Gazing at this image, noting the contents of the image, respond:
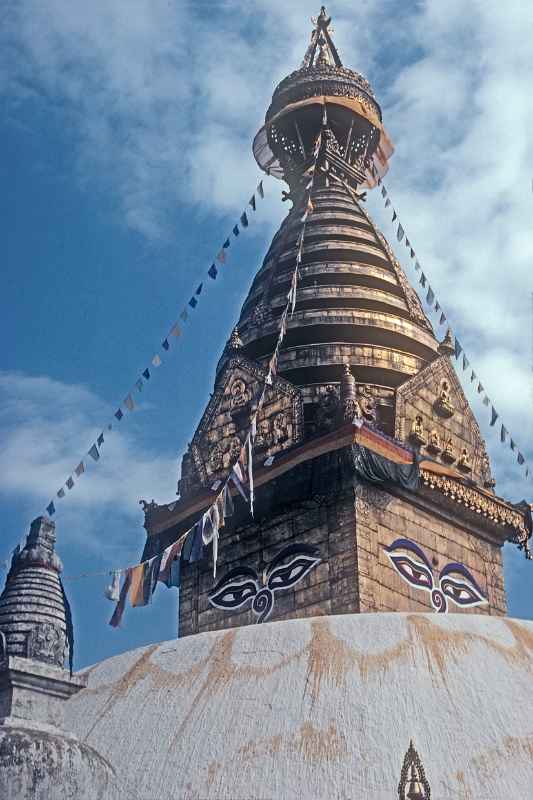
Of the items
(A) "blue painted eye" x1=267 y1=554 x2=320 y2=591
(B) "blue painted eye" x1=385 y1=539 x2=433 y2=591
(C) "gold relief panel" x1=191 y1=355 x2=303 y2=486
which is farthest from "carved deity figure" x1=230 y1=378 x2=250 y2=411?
(B) "blue painted eye" x1=385 y1=539 x2=433 y2=591

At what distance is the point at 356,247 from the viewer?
24.0 metres

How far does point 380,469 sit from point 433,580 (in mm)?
2156

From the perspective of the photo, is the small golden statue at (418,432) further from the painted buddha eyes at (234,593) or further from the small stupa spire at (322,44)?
the small stupa spire at (322,44)

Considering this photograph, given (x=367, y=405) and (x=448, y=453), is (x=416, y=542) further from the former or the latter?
(x=367, y=405)

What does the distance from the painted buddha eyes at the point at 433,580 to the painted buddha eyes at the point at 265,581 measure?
139cm

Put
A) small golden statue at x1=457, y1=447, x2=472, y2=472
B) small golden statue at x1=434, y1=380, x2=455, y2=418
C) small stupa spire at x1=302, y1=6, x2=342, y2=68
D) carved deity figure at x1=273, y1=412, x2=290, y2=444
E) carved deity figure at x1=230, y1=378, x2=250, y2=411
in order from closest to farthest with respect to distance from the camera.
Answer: carved deity figure at x1=273, y1=412, x2=290, y2=444 → small golden statue at x1=457, y1=447, x2=472, y2=472 → small golden statue at x1=434, y1=380, x2=455, y2=418 → carved deity figure at x1=230, y1=378, x2=250, y2=411 → small stupa spire at x1=302, y1=6, x2=342, y2=68

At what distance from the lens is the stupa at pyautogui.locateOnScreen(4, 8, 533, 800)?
9.54 metres

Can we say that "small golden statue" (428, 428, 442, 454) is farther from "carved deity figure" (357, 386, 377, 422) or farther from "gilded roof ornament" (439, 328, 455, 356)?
"gilded roof ornament" (439, 328, 455, 356)

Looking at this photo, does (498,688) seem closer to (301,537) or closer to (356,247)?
(301,537)

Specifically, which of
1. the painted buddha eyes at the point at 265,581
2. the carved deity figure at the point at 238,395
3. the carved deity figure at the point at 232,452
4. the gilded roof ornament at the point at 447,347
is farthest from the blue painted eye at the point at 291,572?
the gilded roof ornament at the point at 447,347

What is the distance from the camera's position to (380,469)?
18.0 meters

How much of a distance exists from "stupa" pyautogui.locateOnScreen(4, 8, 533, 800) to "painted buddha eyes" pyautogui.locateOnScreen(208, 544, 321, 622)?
0.04 meters

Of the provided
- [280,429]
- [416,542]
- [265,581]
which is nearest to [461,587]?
[416,542]

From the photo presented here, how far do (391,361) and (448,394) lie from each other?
1.37m
